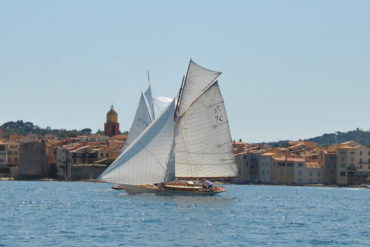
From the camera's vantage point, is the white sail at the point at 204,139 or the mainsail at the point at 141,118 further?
the mainsail at the point at 141,118

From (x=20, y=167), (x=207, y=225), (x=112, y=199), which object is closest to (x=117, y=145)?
(x=20, y=167)

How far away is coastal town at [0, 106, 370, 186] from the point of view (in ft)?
582

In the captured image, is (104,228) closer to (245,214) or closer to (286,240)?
(286,240)

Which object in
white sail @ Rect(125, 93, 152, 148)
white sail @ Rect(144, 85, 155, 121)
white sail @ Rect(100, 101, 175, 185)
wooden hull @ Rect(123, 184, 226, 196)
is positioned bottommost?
wooden hull @ Rect(123, 184, 226, 196)

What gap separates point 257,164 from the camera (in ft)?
610

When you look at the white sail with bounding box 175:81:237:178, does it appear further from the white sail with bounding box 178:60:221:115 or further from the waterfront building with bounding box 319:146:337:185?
the waterfront building with bounding box 319:146:337:185

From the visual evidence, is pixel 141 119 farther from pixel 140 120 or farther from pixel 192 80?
pixel 192 80

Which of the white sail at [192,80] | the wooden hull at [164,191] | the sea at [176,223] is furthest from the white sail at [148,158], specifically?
the wooden hull at [164,191]

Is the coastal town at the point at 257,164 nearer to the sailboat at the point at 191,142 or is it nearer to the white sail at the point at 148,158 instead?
the sailboat at the point at 191,142

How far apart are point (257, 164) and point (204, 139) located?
318 feet

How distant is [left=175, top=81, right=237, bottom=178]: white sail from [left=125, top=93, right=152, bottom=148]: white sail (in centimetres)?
1096

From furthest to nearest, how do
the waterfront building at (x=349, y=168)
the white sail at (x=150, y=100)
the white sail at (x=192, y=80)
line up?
the waterfront building at (x=349, y=168) < the white sail at (x=150, y=100) < the white sail at (x=192, y=80)

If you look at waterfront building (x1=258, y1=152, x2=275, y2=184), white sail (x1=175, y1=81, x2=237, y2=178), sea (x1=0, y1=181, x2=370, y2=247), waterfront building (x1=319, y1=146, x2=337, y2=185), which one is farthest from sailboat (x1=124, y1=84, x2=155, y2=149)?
waterfront building (x1=319, y1=146, x2=337, y2=185)

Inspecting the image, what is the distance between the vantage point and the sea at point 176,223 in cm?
5144
